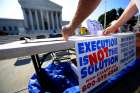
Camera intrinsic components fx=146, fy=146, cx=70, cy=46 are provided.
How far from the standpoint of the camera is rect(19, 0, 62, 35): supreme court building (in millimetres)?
33906

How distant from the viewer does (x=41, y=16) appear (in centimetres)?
3569

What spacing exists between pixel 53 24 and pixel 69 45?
121 feet

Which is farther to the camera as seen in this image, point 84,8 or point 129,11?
point 129,11

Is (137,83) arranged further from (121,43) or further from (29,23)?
(29,23)

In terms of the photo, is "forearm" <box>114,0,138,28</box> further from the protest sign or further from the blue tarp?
the blue tarp

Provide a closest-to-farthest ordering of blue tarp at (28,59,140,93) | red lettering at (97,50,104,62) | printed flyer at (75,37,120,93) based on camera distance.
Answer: printed flyer at (75,37,120,93) < red lettering at (97,50,104,62) < blue tarp at (28,59,140,93)

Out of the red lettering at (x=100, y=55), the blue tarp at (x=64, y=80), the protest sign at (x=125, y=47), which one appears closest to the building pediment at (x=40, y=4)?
the blue tarp at (x=64, y=80)

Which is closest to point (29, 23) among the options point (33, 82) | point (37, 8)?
point (37, 8)

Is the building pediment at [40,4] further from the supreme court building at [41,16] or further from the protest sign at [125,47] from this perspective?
the protest sign at [125,47]

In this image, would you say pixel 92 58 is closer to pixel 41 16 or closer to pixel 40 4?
pixel 41 16

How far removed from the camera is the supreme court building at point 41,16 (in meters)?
33.9

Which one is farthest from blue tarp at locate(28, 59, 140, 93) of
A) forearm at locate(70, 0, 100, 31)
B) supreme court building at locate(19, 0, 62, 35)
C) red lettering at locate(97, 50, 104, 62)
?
supreme court building at locate(19, 0, 62, 35)

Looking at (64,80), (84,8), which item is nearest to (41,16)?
(64,80)

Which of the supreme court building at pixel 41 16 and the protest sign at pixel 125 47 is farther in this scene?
the supreme court building at pixel 41 16
